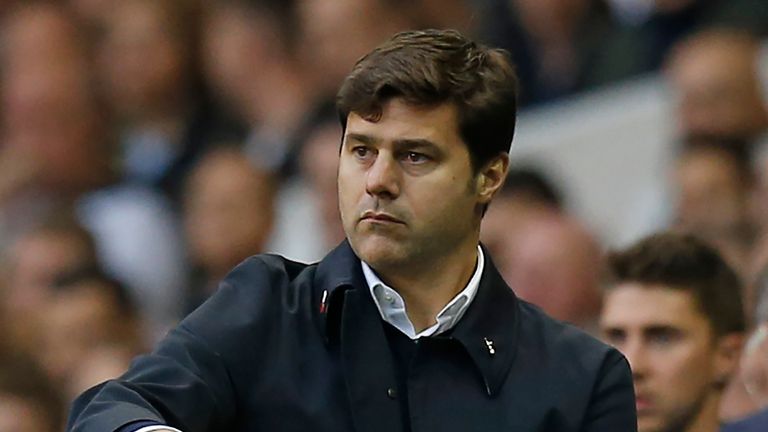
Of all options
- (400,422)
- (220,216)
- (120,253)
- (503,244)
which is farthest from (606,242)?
(400,422)

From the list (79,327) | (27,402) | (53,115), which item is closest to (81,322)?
(79,327)

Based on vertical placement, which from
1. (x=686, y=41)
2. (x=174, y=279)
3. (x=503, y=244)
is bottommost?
(x=174, y=279)

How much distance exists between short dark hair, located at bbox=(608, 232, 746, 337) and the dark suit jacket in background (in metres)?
1.37

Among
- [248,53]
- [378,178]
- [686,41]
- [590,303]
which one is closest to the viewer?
[378,178]

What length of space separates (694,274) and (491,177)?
4.85ft

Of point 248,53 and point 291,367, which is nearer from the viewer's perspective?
point 291,367

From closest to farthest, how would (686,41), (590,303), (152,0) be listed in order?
(590,303) < (686,41) < (152,0)

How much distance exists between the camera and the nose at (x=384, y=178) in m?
3.16

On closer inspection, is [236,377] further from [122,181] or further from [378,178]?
[122,181]

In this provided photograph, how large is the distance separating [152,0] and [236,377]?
513 cm

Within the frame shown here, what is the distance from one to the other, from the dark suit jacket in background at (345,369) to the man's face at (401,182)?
11cm

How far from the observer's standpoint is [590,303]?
573 centimetres

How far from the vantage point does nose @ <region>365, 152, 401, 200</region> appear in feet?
10.4

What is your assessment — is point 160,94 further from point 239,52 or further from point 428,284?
point 428,284
